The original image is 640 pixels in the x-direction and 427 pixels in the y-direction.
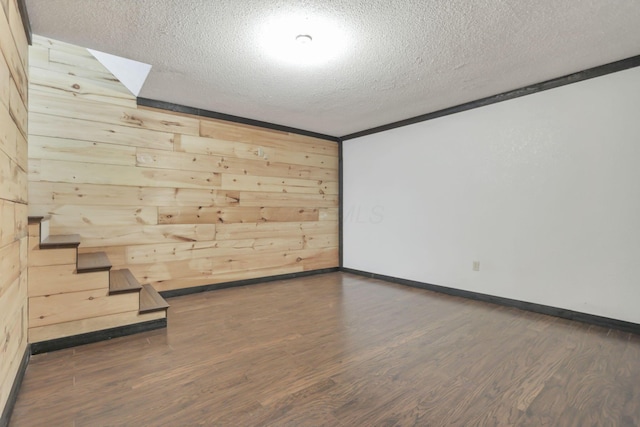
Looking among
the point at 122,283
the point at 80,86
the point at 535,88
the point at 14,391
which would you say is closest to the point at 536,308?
the point at 535,88

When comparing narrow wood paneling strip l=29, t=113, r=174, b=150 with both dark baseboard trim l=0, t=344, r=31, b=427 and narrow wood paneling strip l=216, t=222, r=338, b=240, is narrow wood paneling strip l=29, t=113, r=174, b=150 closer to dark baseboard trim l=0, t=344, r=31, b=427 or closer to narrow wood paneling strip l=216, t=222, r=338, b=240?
narrow wood paneling strip l=216, t=222, r=338, b=240

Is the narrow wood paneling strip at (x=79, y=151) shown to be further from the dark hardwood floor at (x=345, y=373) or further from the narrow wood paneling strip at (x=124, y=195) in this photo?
the dark hardwood floor at (x=345, y=373)

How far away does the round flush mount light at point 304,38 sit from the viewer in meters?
2.25

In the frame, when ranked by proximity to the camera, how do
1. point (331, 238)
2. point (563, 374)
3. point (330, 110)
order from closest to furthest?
point (563, 374) → point (330, 110) → point (331, 238)

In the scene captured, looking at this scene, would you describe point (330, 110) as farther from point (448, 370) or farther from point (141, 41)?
point (448, 370)

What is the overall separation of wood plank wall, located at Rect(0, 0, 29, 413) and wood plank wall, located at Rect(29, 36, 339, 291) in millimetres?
989

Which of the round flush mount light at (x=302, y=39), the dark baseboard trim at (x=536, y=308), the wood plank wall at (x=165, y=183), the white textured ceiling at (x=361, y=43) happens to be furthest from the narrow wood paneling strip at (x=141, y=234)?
the dark baseboard trim at (x=536, y=308)

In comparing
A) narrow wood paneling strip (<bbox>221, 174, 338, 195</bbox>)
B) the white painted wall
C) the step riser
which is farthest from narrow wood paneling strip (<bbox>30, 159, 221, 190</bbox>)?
the white painted wall

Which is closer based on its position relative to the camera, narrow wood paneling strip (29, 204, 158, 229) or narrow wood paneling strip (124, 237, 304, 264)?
narrow wood paneling strip (29, 204, 158, 229)

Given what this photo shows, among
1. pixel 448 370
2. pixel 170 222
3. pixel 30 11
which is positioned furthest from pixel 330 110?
pixel 448 370

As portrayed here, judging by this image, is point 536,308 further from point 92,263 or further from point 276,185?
point 92,263

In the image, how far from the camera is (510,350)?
228 cm

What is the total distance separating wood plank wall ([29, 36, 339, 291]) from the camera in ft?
9.73

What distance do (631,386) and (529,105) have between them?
2.53 metres
